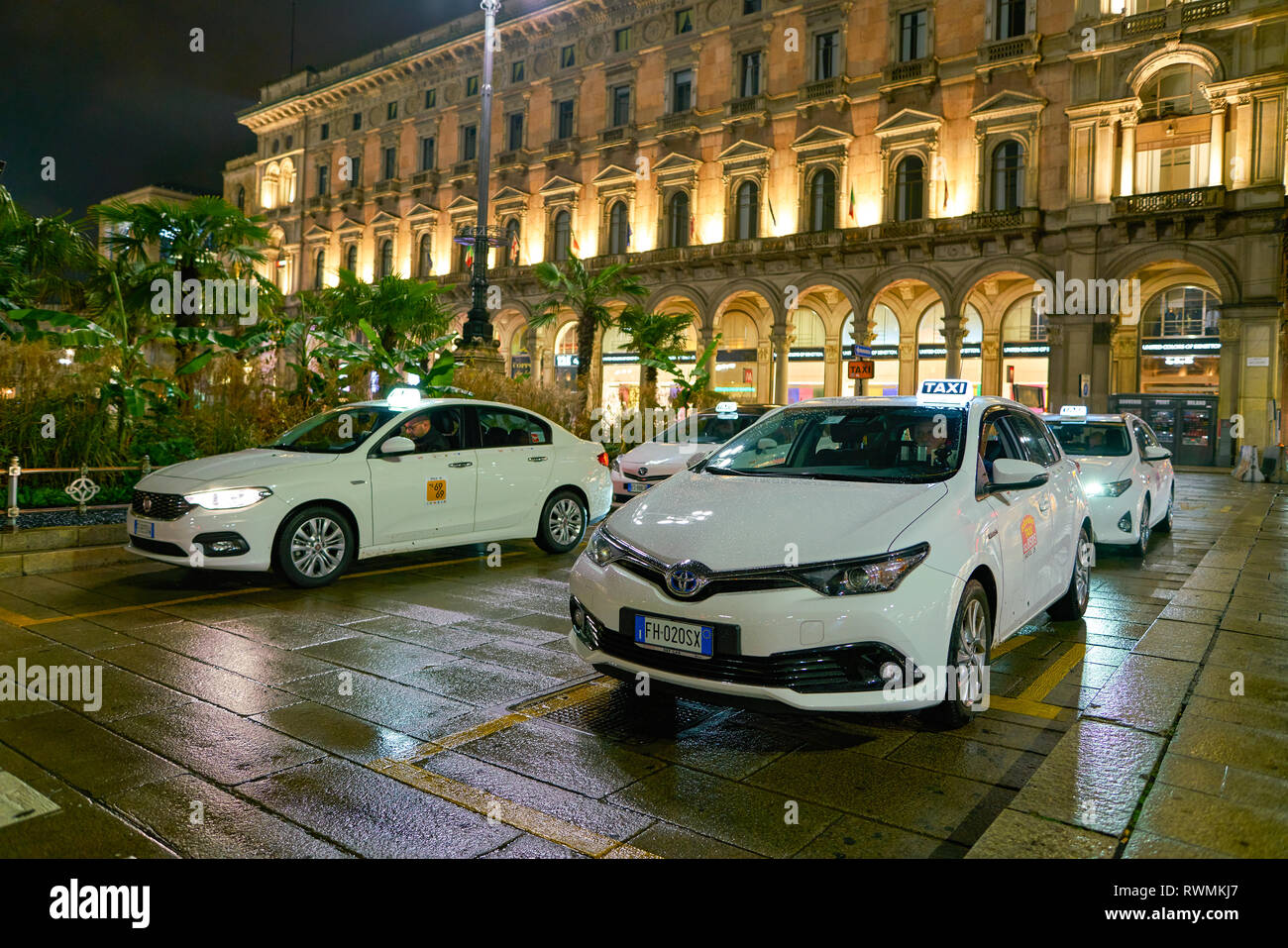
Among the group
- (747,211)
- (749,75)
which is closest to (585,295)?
(747,211)

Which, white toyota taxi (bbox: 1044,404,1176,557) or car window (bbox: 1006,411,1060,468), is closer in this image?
car window (bbox: 1006,411,1060,468)

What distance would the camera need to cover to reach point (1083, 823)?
3.14 m

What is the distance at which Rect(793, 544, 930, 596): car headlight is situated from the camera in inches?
150

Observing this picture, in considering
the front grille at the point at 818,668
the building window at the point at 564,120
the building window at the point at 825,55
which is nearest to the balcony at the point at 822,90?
the building window at the point at 825,55

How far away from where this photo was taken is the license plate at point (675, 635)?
3.86m

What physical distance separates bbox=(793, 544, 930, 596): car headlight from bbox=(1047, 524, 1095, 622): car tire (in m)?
3.20

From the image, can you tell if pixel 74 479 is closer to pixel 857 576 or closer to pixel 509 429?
pixel 509 429

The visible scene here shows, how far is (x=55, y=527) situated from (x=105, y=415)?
238 centimetres

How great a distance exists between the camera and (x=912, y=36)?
34438mm

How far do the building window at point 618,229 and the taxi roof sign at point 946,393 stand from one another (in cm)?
3794

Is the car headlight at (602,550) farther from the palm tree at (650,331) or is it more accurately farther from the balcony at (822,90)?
the balcony at (822,90)

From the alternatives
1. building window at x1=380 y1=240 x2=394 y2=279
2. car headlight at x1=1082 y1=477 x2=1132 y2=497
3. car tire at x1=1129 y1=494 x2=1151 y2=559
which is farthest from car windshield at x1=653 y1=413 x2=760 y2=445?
building window at x1=380 y1=240 x2=394 y2=279

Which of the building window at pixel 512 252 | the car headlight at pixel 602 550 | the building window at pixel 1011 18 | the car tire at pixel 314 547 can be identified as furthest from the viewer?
the building window at pixel 512 252

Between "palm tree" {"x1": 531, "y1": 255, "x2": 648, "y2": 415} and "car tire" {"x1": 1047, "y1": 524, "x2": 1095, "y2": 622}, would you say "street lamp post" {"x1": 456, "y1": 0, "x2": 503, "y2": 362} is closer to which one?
"palm tree" {"x1": 531, "y1": 255, "x2": 648, "y2": 415}
